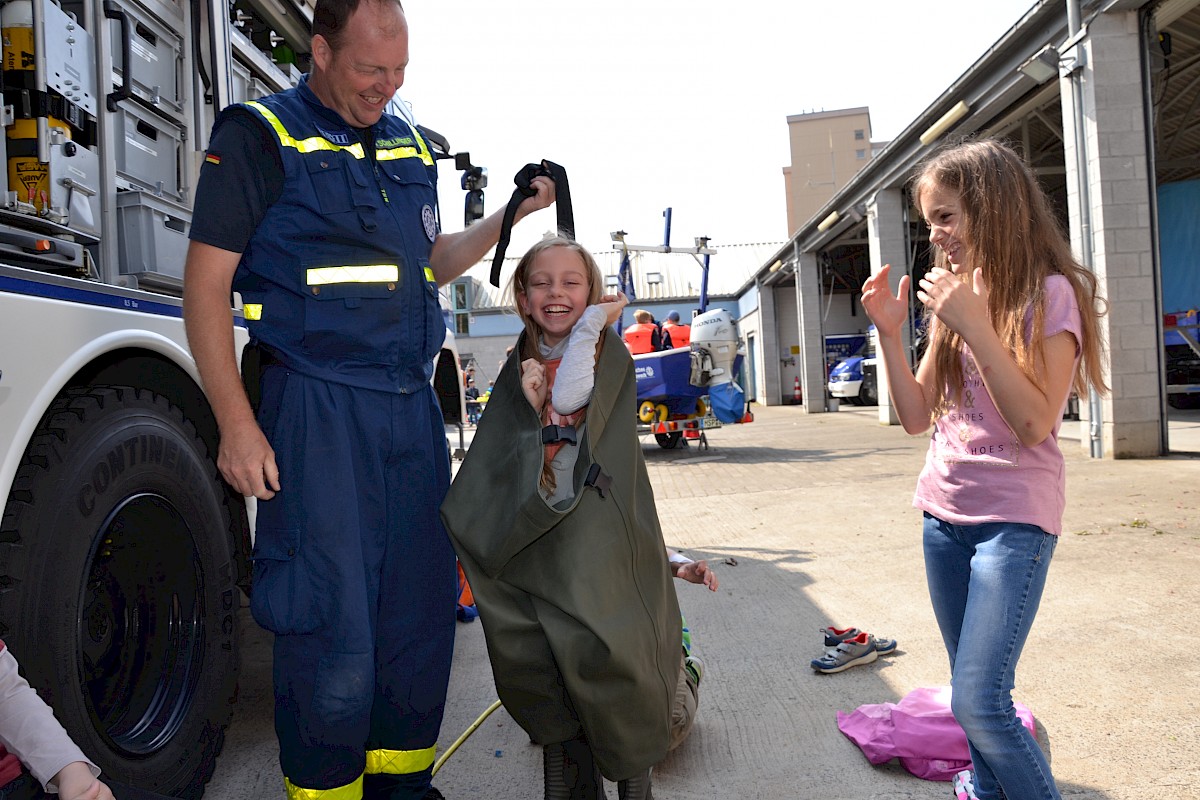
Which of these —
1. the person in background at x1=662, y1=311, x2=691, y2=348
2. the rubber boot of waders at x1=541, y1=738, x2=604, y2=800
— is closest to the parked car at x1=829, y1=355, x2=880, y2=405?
the person in background at x1=662, y1=311, x2=691, y2=348

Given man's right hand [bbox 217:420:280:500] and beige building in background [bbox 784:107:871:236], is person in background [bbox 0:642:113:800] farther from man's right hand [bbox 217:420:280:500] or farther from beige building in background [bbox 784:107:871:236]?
beige building in background [bbox 784:107:871:236]

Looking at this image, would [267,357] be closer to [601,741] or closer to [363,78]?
[363,78]

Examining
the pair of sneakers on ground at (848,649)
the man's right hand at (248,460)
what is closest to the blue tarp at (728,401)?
the pair of sneakers on ground at (848,649)

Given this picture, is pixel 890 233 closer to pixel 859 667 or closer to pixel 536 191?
pixel 859 667

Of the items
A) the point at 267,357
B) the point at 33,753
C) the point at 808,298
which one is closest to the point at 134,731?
the point at 33,753

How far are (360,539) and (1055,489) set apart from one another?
1661 millimetres

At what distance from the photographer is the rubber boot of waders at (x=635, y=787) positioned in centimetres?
215

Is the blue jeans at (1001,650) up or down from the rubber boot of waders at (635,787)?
up

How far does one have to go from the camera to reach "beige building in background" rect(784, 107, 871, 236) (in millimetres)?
46906

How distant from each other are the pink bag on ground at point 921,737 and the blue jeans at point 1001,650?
642 millimetres

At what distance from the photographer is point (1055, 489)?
6.70ft

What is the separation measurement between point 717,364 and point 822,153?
125ft

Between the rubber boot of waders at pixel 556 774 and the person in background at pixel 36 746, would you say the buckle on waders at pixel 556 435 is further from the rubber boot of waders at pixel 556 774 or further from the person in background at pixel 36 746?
the person in background at pixel 36 746

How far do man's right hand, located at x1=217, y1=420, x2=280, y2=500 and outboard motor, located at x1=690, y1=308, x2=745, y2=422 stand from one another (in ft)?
34.4
